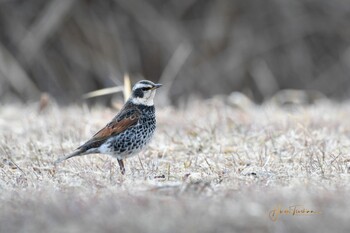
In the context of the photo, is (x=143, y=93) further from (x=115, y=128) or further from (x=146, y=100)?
(x=115, y=128)

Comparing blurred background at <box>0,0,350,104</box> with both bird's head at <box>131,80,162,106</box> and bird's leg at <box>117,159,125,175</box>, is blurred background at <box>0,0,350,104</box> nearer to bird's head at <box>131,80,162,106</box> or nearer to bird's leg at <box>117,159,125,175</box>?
bird's head at <box>131,80,162,106</box>

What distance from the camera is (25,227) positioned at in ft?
14.1

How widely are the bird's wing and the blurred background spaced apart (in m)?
7.39

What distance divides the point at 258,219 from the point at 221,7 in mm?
11226

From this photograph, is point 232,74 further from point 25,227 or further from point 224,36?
point 25,227

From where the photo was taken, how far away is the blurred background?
14.3m

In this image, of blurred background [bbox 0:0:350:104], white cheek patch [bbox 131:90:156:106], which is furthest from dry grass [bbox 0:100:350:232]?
blurred background [bbox 0:0:350:104]

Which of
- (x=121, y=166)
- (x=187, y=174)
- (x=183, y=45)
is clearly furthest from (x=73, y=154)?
(x=183, y=45)

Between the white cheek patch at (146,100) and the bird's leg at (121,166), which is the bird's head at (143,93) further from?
the bird's leg at (121,166)

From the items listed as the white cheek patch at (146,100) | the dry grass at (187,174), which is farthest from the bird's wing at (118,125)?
the dry grass at (187,174)

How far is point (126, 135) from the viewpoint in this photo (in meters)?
6.29

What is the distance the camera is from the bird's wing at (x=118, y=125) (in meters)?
6.24

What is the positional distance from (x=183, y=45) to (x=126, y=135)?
8.33m

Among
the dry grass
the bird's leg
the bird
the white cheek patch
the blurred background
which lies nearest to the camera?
the dry grass
